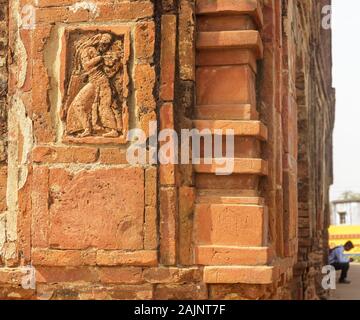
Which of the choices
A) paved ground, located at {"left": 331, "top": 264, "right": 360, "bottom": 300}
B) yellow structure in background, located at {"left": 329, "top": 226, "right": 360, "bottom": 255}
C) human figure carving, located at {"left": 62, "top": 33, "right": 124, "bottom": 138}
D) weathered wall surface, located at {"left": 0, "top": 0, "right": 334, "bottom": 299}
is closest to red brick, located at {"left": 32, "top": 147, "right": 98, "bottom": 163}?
weathered wall surface, located at {"left": 0, "top": 0, "right": 334, "bottom": 299}

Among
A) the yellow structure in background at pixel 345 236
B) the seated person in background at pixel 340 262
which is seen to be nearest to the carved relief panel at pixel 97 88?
the seated person in background at pixel 340 262

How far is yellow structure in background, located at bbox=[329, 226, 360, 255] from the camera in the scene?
21859 millimetres

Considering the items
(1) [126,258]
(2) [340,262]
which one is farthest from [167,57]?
(2) [340,262]

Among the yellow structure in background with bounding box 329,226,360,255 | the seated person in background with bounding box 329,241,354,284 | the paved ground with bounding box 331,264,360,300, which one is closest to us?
the paved ground with bounding box 331,264,360,300

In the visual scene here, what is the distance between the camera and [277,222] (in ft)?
15.2

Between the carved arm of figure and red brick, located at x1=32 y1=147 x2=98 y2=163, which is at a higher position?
the carved arm of figure

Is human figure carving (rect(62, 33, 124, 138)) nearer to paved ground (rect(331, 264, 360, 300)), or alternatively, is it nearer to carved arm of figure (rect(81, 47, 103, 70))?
carved arm of figure (rect(81, 47, 103, 70))

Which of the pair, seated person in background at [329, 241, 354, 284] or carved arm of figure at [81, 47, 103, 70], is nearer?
carved arm of figure at [81, 47, 103, 70]

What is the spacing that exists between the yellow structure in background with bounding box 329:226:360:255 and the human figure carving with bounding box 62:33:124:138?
60.6 ft

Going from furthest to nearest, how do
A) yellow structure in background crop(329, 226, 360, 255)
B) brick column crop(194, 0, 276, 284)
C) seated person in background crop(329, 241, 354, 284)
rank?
yellow structure in background crop(329, 226, 360, 255) → seated person in background crop(329, 241, 354, 284) → brick column crop(194, 0, 276, 284)

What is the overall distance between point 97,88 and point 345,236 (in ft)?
63.6

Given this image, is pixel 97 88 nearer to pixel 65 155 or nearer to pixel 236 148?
pixel 65 155

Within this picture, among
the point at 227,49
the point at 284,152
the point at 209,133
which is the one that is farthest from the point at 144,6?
the point at 284,152

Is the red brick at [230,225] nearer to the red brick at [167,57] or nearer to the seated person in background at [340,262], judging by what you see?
the red brick at [167,57]
